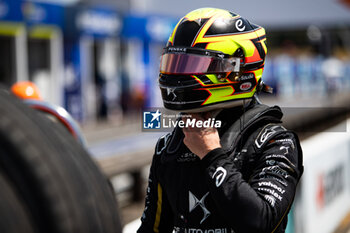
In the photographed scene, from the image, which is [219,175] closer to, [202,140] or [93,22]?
[202,140]

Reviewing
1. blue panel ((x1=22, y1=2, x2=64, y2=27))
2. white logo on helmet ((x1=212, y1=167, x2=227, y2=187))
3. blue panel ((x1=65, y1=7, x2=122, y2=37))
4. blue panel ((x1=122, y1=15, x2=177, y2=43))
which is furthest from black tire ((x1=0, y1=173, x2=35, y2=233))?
blue panel ((x1=122, y1=15, x2=177, y2=43))

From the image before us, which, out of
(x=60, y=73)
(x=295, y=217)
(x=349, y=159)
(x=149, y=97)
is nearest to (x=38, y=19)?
(x=60, y=73)

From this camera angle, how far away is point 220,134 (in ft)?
6.52

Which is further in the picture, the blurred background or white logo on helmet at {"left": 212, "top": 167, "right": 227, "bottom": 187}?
the blurred background

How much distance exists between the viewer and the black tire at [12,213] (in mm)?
1176

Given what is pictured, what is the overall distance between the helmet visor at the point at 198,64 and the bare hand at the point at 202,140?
0.21 meters

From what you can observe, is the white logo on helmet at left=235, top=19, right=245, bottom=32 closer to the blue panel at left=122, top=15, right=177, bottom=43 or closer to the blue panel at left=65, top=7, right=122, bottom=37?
the blue panel at left=65, top=7, right=122, bottom=37

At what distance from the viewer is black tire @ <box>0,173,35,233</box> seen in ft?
3.86

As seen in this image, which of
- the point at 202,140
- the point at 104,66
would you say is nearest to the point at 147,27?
the point at 104,66

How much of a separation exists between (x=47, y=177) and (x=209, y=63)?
85cm

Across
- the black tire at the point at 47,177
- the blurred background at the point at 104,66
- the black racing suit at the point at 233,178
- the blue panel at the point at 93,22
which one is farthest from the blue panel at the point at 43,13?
the black tire at the point at 47,177

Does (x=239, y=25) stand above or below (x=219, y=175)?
above

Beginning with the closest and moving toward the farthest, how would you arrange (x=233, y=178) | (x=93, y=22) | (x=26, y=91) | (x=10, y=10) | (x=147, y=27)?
(x=233, y=178)
(x=26, y=91)
(x=10, y=10)
(x=93, y=22)
(x=147, y=27)

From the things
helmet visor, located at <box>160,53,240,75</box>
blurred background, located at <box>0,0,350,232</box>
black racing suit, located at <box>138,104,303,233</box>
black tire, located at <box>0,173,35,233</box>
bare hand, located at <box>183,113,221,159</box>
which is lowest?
blurred background, located at <box>0,0,350,232</box>
